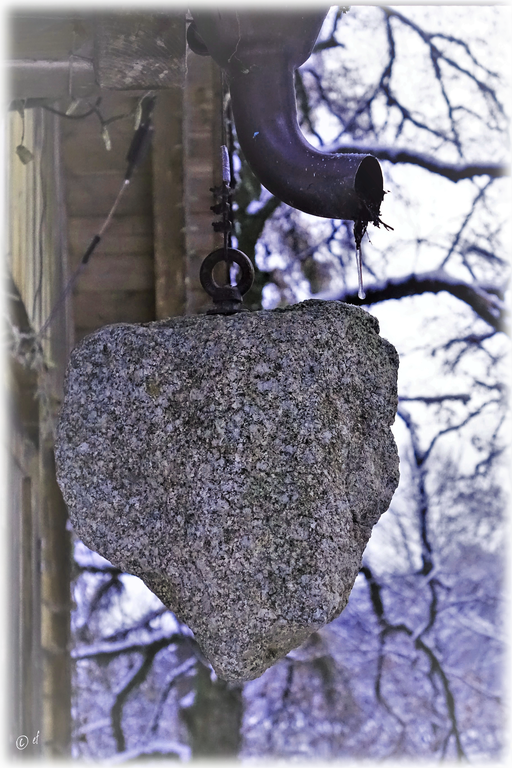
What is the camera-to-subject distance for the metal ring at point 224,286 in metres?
1.13

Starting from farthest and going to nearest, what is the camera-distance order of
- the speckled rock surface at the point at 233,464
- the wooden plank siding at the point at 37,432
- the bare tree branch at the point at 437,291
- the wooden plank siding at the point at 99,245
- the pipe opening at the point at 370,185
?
1. the bare tree branch at the point at 437,291
2. the wooden plank siding at the point at 99,245
3. the wooden plank siding at the point at 37,432
4. the pipe opening at the point at 370,185
5. the speckled rock surface at the point at 233,464

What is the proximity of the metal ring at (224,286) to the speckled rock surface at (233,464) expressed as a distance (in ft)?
0.26

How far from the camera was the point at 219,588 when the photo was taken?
96cm

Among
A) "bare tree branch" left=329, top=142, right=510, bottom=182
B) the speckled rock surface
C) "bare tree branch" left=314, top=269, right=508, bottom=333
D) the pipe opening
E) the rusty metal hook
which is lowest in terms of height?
the speckled rock surface

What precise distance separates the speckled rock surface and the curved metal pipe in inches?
8.0

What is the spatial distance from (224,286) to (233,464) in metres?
0.33

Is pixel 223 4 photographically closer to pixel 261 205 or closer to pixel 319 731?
pixel 261 205

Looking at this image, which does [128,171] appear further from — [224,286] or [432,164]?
[432,164]

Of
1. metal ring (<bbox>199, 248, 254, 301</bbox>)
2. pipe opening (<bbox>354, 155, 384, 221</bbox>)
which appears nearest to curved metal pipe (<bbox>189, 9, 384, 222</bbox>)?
pipe opening (<bbox>354, 155, 384, 221</bbox>)

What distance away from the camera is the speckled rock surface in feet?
3.13

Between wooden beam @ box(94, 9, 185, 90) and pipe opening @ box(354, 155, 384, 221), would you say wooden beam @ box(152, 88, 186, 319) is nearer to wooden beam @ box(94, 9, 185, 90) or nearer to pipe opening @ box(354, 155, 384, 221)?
wooden beam @ box(94, 9, 185, 90)

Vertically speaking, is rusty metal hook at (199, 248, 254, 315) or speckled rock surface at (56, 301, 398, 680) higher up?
rusty metal hook at (199, 248, 254, 315)

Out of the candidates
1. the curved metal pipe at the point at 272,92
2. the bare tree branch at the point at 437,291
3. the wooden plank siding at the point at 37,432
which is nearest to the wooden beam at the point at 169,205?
the wooden plank siding at the point at 37,432

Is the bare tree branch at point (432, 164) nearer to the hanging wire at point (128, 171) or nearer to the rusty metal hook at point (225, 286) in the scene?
the hanging wire at point (128, 171)
